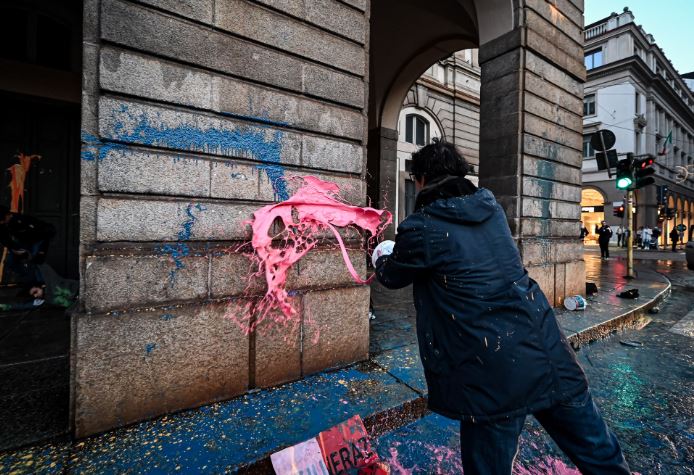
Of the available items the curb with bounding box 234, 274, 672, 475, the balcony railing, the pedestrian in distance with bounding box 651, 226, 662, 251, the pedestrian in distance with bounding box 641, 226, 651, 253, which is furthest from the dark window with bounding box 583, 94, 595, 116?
the curb with bounding box 234, 274, 672, 475

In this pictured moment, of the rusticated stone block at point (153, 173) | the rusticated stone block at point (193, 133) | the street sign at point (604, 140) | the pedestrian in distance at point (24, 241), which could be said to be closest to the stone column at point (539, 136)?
the street sign at point (604, 140)

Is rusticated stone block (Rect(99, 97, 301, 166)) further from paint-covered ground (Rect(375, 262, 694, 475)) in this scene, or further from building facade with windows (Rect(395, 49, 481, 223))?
building facade with windows (Rect(395, 49, 481, 223))

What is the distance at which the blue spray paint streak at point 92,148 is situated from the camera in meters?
2.12

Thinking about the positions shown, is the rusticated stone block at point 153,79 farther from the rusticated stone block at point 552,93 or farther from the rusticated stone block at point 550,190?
the rusticated stone block at point 552,93

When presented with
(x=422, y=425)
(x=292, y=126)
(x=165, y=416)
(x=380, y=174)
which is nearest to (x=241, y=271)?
(x=165, y=416)

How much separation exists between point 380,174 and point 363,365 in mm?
7337

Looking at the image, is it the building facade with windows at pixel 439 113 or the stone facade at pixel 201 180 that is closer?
the stone facade at pixel 201 180

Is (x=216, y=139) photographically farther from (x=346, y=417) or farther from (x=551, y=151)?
(x=551, y=151)

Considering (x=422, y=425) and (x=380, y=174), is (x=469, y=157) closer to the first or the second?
(x=380, y=174)

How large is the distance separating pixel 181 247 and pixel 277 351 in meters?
1.20

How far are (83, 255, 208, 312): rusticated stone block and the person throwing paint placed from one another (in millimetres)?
1747

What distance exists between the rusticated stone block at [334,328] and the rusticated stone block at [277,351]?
81 mm

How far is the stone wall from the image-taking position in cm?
213

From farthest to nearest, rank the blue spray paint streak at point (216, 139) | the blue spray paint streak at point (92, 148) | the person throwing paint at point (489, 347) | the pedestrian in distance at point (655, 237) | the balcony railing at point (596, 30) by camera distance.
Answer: the balcony railing at point (596, 30), the pedestrian in distance at point (655, 237), the blue spray paint streak at point (216, 139), the blue spray paint streak at point (92, 148), the person throwing paint at point (489, 347)
